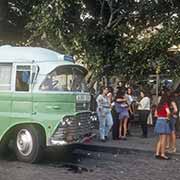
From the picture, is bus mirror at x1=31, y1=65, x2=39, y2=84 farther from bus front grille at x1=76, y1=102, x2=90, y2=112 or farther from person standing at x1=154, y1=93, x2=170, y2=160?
person standing at x1=154, y1=93, x2=170, y2=160

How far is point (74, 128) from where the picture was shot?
43.8 feet

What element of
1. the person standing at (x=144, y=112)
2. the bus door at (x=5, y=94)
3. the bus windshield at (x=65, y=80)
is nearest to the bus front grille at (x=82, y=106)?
the bus windshield at (x=65, y=80)


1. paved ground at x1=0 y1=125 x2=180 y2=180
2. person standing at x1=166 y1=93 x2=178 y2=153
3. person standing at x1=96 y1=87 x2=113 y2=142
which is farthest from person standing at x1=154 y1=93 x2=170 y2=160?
person standing at x1=96 y1=87 x2=113 y2=142

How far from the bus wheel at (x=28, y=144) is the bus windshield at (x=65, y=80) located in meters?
1.04

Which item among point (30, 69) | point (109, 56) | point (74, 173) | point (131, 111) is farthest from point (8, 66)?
point (109, 56)

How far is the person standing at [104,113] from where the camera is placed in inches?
664

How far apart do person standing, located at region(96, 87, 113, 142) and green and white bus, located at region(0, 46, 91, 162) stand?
3.14 m

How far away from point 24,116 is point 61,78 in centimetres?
129

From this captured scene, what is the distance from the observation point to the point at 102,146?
51.9 ft

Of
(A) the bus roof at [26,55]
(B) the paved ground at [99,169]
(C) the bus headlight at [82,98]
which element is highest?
(A) the bus roof at [26,55]

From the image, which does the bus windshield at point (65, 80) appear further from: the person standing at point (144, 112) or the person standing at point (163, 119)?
the person standing at point (144, 112)

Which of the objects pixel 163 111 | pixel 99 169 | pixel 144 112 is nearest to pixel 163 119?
pixel 163 111

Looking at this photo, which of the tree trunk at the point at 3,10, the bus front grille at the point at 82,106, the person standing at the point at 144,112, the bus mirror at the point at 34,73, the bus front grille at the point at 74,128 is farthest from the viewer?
the tree trunk at the point at 3,10

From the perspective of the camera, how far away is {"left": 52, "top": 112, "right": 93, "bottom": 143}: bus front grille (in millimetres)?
13039
